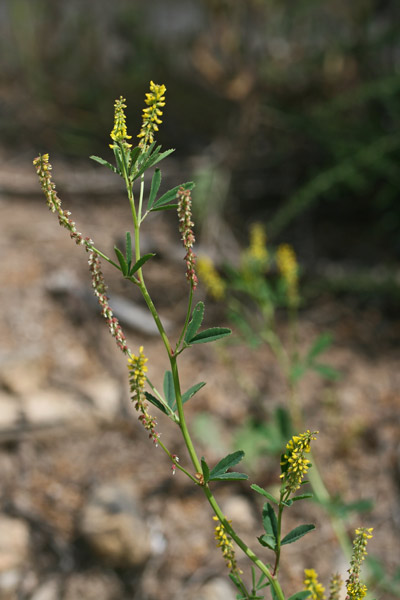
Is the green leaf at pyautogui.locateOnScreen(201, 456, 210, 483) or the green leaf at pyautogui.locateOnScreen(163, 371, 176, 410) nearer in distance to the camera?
the green leaf at pyautogui.locateOnScreen(201, 456, 210, 483)

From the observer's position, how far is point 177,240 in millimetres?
3172

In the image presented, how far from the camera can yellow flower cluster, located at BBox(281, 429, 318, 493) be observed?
2.44 ft

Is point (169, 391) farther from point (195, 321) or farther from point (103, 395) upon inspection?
point (103, 395)

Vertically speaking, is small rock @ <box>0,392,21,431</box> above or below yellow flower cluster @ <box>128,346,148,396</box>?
above

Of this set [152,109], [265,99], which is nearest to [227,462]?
[152,109]

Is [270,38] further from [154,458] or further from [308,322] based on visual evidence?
[154,458]

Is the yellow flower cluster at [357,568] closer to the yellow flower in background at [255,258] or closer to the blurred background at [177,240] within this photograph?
the blurred background at [177,240]

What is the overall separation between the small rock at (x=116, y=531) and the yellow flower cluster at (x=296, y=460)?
3.48 ft

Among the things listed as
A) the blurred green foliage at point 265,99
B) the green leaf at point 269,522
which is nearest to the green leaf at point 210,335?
the green leaf at point 269,522

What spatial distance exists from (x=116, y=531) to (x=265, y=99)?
230 cm

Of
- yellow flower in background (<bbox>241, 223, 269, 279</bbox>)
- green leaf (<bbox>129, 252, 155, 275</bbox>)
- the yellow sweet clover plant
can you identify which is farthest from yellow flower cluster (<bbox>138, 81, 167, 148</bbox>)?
yellow flower in background (<bbox>241, 223, 269, 279</bbox>)

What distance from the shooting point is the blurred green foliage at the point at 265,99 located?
2.97 metres

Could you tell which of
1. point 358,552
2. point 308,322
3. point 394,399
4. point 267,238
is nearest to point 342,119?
point 267,238

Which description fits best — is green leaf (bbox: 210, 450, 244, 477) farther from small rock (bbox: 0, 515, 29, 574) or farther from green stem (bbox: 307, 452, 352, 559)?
small rock (bbox: 0, 515, 29, 574)
